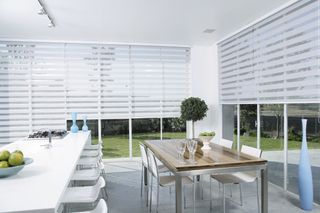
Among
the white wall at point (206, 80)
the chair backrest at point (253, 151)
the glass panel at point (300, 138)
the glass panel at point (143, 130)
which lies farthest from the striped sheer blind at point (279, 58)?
the glass panel at point (143, 130)

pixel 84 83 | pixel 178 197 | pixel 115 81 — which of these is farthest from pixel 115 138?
pixel 178 197

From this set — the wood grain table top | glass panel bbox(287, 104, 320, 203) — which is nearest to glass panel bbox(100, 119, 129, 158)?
the wood grain table top

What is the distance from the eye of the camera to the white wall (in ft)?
20.3

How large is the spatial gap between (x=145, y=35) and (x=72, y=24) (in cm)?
145

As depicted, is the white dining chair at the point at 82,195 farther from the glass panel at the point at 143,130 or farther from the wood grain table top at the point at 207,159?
the glass panel at the point at 143,130

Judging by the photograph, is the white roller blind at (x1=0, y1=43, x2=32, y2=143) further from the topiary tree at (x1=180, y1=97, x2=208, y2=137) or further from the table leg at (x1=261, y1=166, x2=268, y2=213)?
the table leg at (x1=261, y1=166, x2=268, y2=213)

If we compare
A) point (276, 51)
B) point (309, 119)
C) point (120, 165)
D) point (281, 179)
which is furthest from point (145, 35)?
point (281, 179)

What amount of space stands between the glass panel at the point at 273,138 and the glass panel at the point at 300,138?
0.58ft

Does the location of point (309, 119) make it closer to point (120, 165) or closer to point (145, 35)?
point (145, 35)

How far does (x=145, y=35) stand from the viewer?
525cm

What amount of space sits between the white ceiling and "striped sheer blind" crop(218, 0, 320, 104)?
0.88 feet

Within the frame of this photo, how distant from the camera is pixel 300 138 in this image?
3.75 meters

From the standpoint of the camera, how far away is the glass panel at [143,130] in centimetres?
619

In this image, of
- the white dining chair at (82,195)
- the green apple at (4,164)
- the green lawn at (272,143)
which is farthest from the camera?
the green lawn at (272,143)
